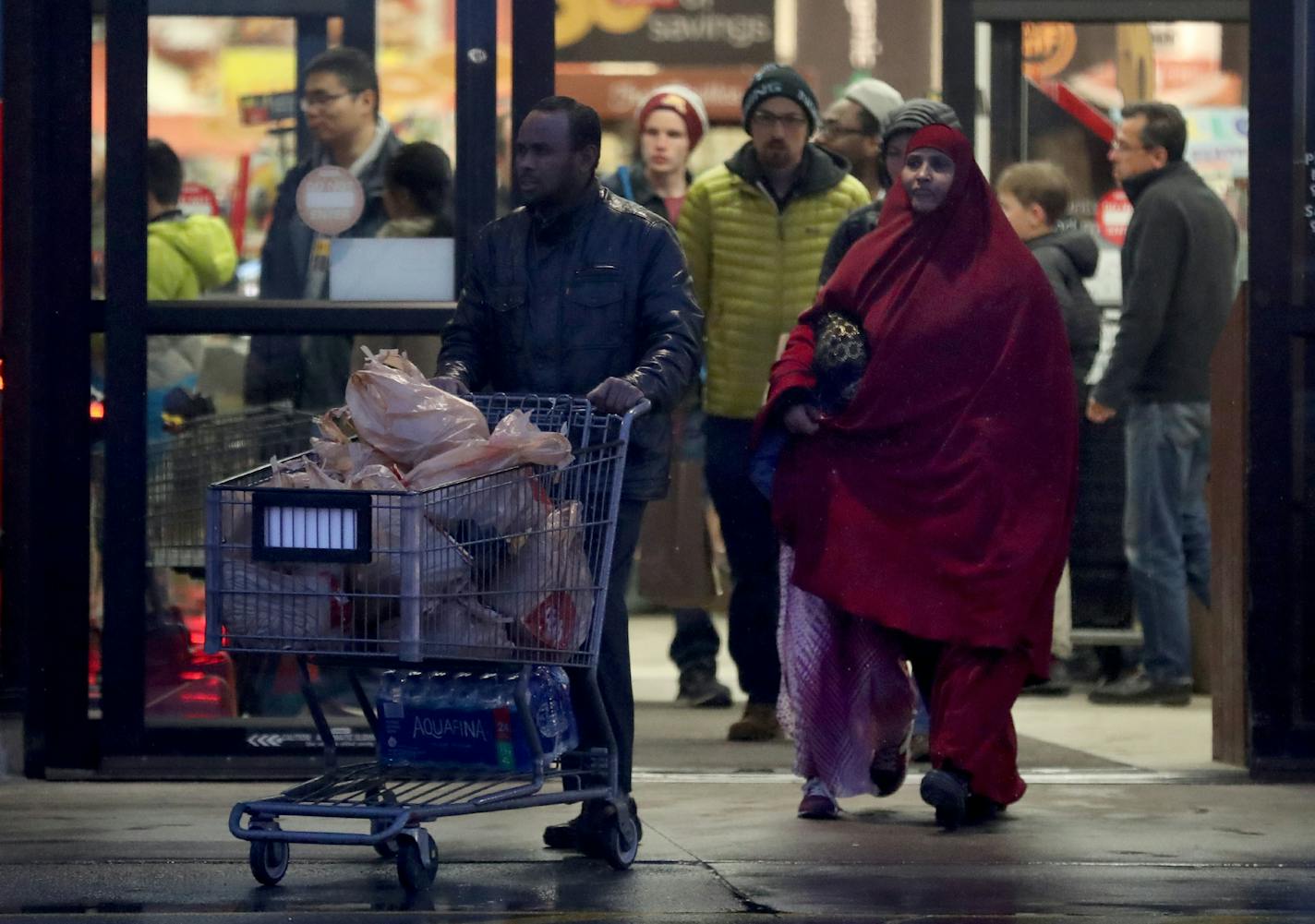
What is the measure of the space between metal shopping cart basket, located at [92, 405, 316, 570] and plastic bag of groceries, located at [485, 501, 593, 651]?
1719 mm

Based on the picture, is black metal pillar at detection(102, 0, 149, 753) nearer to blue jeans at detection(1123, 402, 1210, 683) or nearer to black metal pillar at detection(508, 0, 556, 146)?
black metal pillar at detection(508, 0, 556, 146)

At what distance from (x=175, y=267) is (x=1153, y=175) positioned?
387cm

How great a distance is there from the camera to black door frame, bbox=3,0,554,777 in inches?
271

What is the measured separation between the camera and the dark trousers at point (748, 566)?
26.6 feet

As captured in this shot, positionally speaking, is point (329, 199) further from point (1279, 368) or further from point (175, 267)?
point (1279, 368)

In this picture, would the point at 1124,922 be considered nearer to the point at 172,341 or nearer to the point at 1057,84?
the point at 172,341

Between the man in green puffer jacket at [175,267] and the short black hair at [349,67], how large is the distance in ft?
1.58

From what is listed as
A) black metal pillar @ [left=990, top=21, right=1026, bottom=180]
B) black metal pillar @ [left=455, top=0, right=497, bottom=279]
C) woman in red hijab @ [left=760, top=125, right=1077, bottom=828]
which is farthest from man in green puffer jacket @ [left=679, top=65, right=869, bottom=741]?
black metal pillar @ [left=990, top=21, right=1026, bottom=180]

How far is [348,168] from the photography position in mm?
7027

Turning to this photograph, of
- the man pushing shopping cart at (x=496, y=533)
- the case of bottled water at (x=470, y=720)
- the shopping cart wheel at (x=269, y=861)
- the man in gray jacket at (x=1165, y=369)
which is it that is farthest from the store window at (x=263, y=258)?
the man in gray jacket at (x=1165, y=369)

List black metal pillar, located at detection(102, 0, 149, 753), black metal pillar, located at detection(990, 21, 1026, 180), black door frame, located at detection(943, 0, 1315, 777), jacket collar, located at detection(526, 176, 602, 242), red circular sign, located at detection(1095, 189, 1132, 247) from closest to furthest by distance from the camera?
jacket collar, located at detection(526, 176, 602, 242) → black metal pillar, located at detection(102, 0, 149, 753) → black door frame, located at detection(943, 0, 1315, 777) → black metal pillar, located at detection(990, 21, 1026, 180) → red circular sign, located at detection(1095, 189, 1132, 247)

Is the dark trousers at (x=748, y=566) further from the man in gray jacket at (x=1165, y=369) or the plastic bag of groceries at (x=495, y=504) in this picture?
the plastic bag of groceries at (x=495, y=504)

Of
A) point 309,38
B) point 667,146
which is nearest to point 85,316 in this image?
point 309,38

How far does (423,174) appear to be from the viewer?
7.03m
